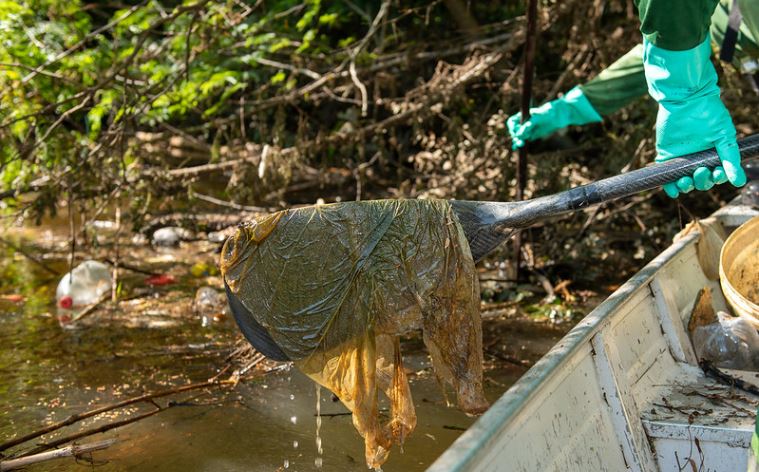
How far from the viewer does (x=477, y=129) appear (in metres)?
6.62

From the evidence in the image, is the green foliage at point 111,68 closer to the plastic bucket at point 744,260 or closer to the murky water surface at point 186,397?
the murky water surface at point 186,397

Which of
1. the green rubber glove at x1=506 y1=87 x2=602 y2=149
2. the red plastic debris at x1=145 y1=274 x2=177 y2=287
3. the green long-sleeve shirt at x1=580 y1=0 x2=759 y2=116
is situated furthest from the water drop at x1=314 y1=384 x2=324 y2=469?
the red plastic debris at x1=145 y1=274 x2=177 y2=287

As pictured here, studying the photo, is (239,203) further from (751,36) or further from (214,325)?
(751,36)

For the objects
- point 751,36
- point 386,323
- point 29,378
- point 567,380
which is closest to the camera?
point 567,380

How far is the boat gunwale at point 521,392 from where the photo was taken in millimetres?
1780

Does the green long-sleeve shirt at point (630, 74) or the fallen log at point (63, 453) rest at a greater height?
the green long-sleeve shirt at point (630, 74)

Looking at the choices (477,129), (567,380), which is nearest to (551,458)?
(567,380)

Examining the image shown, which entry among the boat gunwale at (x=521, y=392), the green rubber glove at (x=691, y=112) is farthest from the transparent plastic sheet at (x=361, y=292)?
the green rubber glove at (x=691, y=112)

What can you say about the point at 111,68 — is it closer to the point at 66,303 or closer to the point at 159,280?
the point at 159,280

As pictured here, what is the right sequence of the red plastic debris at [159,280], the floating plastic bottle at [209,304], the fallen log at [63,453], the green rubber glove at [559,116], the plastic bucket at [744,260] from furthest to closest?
the red plastic debris at [159,280]
the floating plastic bottle at [209,304]
the green rubber glove at [559,116]
the plastic bucket at [744,260]
the fallen log at [63,453]

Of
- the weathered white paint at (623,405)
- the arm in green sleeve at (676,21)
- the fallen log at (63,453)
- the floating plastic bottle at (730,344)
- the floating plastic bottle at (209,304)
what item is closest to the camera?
the weathered white paint at (623,405)

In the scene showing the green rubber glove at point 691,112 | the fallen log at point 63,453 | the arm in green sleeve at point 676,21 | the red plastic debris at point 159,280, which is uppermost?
the arm in green sleeve at point 676,21

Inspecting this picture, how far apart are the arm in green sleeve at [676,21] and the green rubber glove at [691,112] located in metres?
0.04

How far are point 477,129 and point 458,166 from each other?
0.36 meters
